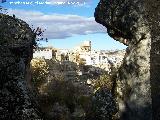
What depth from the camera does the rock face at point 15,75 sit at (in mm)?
10570

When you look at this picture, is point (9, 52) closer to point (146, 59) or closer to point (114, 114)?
point (146, 59)

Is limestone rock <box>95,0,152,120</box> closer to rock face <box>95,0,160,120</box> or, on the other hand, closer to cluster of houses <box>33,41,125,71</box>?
rock face <box>95,0,160,120</box>

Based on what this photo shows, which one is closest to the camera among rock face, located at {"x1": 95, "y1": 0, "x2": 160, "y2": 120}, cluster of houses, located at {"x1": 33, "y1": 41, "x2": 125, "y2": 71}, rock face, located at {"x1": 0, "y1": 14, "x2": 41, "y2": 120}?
rock face, located at {"x1": 0, "y1": 14, "x2": 41, "y2": 120}

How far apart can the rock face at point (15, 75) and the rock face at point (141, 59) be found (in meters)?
3.47

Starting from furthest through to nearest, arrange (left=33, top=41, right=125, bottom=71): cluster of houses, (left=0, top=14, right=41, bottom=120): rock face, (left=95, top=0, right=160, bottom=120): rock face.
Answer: (left=33, top=41, right=125, bottom=71): cluster of houses < (left=95, top=0, right=160, bottom=120): rock face < (left=0, top=14, right=41, bottom=120): rock face

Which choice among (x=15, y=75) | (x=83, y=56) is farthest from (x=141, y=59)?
(x=83, y=56)

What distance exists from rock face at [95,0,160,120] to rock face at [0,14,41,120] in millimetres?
3475

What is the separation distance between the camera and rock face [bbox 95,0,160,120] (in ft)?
43.5

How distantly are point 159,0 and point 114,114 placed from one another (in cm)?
592

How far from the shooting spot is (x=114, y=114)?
17.5m

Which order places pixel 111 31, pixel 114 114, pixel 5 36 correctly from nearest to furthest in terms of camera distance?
pixel 5 36, pixel 111 31, pixel 114 114

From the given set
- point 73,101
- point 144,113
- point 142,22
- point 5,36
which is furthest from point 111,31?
point 73,101

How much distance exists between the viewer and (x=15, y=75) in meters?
11.0

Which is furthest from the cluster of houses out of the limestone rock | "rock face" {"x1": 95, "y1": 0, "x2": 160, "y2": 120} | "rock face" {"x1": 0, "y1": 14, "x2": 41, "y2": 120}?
"rock face" {"x1": 0, "y1": 14, "x2": 41, "y2": 120}
